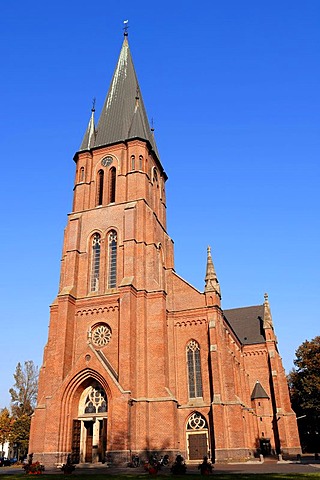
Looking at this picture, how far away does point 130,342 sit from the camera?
30.0 metres

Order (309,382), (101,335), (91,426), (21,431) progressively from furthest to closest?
1. (21,431)
2. (309,382)
3. (101,335)
4. (91,426)

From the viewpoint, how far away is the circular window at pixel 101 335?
106 feet

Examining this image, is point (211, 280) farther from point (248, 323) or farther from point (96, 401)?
point (248, 323)

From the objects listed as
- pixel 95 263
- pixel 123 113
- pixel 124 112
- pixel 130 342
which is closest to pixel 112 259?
pixel 95 263

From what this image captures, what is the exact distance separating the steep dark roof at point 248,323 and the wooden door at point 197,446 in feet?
68.5

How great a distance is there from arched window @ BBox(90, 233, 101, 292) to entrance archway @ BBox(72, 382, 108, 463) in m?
8.16

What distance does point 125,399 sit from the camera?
27.6 metres

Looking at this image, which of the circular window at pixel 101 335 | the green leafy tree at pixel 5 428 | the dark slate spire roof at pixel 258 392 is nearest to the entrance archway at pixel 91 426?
the circular window at pixel 101 335

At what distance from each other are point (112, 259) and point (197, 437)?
50.7 feet

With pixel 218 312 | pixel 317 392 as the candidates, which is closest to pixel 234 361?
pixel 218 312

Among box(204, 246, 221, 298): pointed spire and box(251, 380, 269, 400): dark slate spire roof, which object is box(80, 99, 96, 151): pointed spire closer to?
box(204, 246, 221, 298): pointed spire

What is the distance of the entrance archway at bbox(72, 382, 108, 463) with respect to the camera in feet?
97.0

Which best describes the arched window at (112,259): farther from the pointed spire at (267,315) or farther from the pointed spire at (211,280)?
the pointed spire at (267,315)

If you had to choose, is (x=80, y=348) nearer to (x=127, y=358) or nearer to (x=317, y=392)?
(x=127, y=358)
